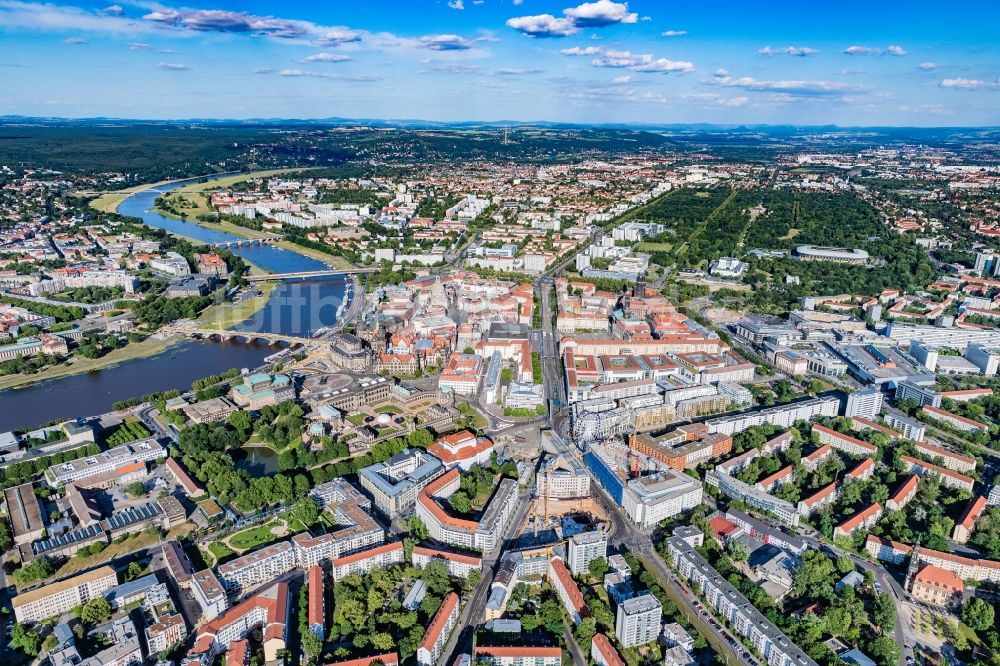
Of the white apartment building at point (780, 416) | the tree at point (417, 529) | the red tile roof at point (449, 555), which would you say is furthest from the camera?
the white apartment building at point (780, 416)

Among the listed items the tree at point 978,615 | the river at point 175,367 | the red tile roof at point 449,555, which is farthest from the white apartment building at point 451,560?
the river at point 175,367

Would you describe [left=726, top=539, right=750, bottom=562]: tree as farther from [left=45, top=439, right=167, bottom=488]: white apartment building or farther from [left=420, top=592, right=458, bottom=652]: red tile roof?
[left=45, top=439, right=167, bottom=488]: white apartment building

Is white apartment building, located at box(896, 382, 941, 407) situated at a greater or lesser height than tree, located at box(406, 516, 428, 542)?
greater

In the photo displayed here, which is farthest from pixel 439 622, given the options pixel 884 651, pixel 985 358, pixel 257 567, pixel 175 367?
pixel 985 358

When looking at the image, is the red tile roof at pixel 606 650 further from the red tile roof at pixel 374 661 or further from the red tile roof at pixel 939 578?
the red tile roof at pixel 939 578

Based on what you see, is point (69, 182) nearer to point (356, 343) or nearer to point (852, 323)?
point (356, 343)

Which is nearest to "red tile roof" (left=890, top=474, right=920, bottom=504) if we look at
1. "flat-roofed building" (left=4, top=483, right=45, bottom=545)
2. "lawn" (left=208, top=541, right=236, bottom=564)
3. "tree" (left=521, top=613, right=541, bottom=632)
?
"tree" (left=521, top=613, right=541, bottom=632)
